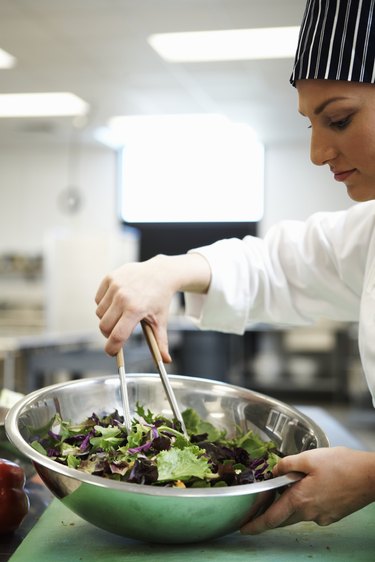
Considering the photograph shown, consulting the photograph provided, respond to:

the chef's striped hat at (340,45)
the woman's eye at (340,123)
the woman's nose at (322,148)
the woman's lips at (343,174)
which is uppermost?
the chef's striped hat at (340,45)

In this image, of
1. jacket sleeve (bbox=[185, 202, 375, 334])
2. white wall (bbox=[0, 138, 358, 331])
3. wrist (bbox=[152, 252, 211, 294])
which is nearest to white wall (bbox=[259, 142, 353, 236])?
white wall (bbox=[0, 138, 358, 331])

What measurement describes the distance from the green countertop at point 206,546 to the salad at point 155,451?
0.33 ft

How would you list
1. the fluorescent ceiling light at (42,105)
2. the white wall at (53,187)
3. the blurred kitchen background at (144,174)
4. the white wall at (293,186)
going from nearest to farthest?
the blurred kitchen background at (144,174), the fluorescent ceiling light at (42,105), the white wall at (293,186), the white wall at (53,187)

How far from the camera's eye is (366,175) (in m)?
1.12

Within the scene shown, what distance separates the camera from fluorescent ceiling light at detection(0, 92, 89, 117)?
6379 millimetres

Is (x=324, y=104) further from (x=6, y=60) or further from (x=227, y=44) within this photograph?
(x=6, y=60)

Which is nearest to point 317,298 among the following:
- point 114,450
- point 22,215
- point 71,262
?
point 114,450

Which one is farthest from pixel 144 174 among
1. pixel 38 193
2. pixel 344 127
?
pixel 344 127

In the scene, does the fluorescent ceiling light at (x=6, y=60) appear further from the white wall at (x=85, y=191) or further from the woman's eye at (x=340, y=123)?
the woman's eye at (x=340, y=123)

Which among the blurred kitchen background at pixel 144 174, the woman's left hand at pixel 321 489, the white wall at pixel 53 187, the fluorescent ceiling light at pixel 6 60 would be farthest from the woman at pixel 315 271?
the white wall at pixel 53 187

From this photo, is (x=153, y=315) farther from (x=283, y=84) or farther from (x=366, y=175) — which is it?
(x=283, y=84)

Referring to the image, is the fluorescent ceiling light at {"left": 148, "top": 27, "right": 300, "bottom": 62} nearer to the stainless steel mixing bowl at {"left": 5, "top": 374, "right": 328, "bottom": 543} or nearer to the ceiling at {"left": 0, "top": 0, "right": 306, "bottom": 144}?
the ceiling at {"left": 0, "top": 0, "right": 306, "bottom": 144}

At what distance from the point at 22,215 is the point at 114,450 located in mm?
8432

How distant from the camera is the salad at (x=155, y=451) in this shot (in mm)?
922
